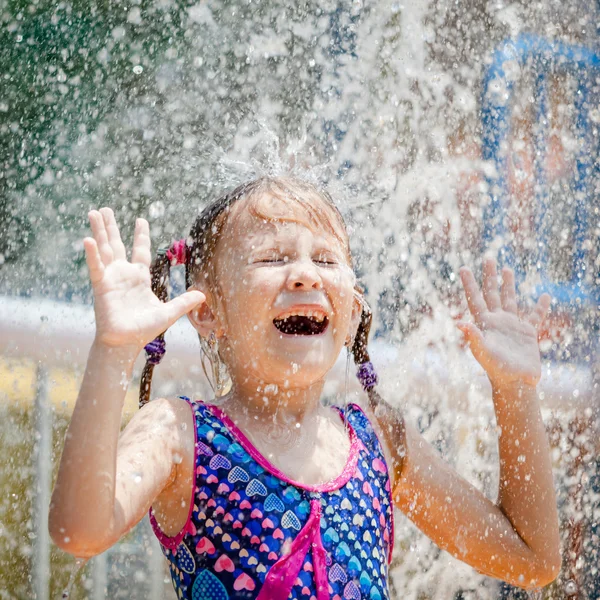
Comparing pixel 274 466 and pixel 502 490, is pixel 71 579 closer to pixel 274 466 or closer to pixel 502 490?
pixel 274 466

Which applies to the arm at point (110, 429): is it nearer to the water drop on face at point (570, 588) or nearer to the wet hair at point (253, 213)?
the wet hair at point (253, 213)

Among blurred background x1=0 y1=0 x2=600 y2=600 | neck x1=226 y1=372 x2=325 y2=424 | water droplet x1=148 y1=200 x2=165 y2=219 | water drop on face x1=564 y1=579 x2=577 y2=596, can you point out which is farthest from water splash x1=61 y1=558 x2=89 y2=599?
water droplet x1=148 y1=200 x2=165 y2=219

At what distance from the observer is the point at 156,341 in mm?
1903

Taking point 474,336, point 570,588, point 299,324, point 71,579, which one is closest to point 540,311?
point 474,336

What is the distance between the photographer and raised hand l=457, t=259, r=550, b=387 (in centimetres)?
201

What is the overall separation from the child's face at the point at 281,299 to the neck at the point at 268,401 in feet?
0.07

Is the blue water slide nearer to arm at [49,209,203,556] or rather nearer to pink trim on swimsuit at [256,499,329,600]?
pink trim on swimsuit at [256,499,329,600]

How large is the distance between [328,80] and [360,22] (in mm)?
322

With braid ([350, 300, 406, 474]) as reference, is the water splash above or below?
below

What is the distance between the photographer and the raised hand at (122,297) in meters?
1.48

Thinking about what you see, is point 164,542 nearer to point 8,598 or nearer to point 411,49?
point 8,598

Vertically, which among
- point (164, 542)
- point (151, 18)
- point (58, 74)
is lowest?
point (164, 542)

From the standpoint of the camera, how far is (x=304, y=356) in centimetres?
173

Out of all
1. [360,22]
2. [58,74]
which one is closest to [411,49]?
[360,22]
